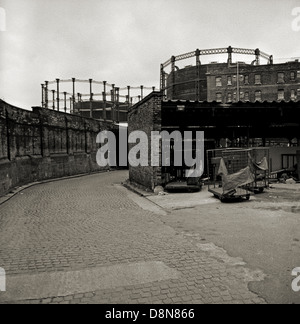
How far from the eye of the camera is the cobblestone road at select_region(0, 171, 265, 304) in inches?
150

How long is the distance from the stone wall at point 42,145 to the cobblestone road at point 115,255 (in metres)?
6.55

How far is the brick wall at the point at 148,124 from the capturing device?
12906 millimetres

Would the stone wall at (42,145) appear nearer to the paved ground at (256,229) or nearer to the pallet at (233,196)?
the paved ground at (256,229)

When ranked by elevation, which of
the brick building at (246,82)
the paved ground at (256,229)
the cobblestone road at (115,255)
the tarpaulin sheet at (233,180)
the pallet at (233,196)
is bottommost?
the cobblestone road at (115,255)

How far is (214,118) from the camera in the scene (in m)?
16.0

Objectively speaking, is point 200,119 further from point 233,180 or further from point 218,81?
point 218,81

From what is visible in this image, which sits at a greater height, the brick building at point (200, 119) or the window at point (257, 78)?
the window at point (257, 78)

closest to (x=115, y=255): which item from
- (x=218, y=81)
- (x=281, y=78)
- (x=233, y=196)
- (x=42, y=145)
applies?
(x=233, y=196)

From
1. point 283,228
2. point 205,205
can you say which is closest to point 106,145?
point 205,205

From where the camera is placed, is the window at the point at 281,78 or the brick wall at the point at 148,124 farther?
the window at the point at 281,78

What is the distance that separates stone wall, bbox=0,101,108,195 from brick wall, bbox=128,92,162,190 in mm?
6918

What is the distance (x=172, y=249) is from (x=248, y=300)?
2169 mm

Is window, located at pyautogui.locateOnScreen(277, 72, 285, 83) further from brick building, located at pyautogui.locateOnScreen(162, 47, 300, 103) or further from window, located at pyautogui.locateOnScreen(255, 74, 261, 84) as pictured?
window, located at pyautogui.locateOnScreen(255, 74, 261, 84)

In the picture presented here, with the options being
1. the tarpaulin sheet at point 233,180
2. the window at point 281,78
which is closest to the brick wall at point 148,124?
the tarpaulin sheet at point 233,180
